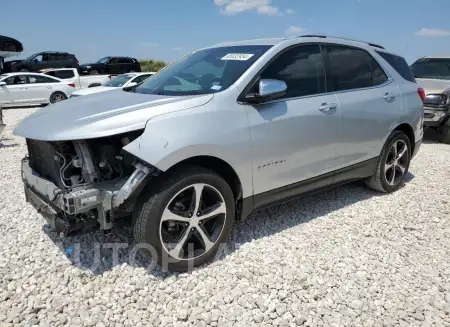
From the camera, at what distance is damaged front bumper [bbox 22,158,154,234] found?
8.66ft

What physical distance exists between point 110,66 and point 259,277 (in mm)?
23641

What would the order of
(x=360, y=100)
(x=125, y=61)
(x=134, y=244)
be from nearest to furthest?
(x=134, y=244)
(x=360, y=100)
(x=125, y=61)

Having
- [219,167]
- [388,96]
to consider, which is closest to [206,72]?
[219,167]

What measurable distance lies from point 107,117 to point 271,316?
1.80 meters

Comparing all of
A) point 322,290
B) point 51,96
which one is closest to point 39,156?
point 322,290

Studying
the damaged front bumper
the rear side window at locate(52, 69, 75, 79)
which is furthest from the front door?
the rear side window at locate(52, 69, 75, 79)

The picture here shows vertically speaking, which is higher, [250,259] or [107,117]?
[107,117]

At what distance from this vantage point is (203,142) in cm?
285

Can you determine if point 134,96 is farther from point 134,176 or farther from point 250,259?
point 250,259

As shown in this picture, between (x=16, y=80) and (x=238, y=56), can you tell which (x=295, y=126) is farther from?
(x=16, y=80)

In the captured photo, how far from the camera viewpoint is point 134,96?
335 cm

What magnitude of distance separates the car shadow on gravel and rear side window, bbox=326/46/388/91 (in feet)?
4.52

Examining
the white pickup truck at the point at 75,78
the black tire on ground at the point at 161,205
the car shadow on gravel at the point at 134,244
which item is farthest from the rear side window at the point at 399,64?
the white pickup truck at the point at 75,78

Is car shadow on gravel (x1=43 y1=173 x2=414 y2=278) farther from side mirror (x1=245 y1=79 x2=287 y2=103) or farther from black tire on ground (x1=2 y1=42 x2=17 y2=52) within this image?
black tire on ground (x1=2 y1=42 x2=17 y2=52)
